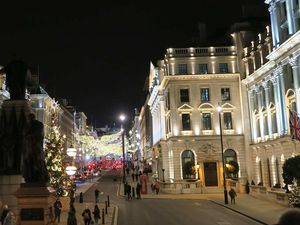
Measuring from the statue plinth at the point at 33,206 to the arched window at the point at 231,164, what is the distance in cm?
4633

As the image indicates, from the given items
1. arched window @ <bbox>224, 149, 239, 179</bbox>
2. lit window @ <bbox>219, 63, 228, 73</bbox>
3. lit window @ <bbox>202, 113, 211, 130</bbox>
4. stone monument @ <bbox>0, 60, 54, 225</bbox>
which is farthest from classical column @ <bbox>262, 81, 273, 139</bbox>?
stone monument @ <bbox>0, 60, 54, 225</bbox>

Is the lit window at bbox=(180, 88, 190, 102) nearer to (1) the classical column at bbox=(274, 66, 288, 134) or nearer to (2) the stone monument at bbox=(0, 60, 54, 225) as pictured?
(1) the classical column at bbox=(274, 66, 288, 134)

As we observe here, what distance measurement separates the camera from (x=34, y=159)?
18.2 metres

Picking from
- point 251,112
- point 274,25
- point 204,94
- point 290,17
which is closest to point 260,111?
point 251,112

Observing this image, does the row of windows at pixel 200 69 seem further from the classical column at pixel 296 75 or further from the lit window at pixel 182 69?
the classical column at pixel 296 75

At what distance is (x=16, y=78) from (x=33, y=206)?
767 cm

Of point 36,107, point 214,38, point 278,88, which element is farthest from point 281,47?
point 36,107

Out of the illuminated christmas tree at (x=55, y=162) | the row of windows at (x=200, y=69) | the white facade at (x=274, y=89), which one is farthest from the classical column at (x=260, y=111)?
the illuminated christmas tree at (x=55, y=162)

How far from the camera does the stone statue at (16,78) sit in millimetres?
22266

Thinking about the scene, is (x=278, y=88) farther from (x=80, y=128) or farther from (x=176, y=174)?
(x=80, y=128)

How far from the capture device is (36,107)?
93.9 meters

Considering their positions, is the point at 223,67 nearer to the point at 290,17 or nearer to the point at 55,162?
the point at 290,17

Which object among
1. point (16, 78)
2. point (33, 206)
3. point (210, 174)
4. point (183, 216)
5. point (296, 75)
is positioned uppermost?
point (296, 75)

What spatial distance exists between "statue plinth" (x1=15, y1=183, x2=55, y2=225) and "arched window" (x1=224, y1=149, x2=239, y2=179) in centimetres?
4633
